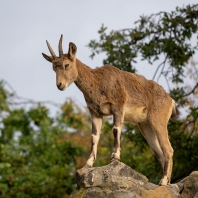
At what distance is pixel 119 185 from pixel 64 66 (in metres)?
2.25

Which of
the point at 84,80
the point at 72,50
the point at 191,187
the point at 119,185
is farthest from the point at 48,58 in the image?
the point at 191,187

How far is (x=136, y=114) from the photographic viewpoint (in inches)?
493

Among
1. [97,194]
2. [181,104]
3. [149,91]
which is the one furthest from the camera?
[181,104]

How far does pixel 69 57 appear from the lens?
39.0 feet

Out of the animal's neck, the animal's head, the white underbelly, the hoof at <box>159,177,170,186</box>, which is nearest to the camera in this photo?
the animal's head

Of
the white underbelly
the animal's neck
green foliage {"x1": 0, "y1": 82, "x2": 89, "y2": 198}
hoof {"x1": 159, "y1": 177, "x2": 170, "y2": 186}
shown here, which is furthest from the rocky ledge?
green foliage {"x1": 0, "y1": 82, "x2": 89, "y2": 198}

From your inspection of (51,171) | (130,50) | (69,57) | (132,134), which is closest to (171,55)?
(130,50)

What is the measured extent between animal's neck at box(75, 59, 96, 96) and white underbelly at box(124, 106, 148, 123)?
85 centimetres

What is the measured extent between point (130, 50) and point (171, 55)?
1155 mm

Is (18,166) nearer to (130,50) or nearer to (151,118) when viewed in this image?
(130,50)

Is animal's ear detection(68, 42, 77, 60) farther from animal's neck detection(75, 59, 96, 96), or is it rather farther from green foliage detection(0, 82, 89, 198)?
green foliage detection(0, 82, 89, 198)

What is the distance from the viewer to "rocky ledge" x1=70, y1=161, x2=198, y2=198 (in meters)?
11.0

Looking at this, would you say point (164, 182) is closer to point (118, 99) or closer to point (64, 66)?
point (118, 99)

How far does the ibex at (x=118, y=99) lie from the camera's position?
11830 millimetres
